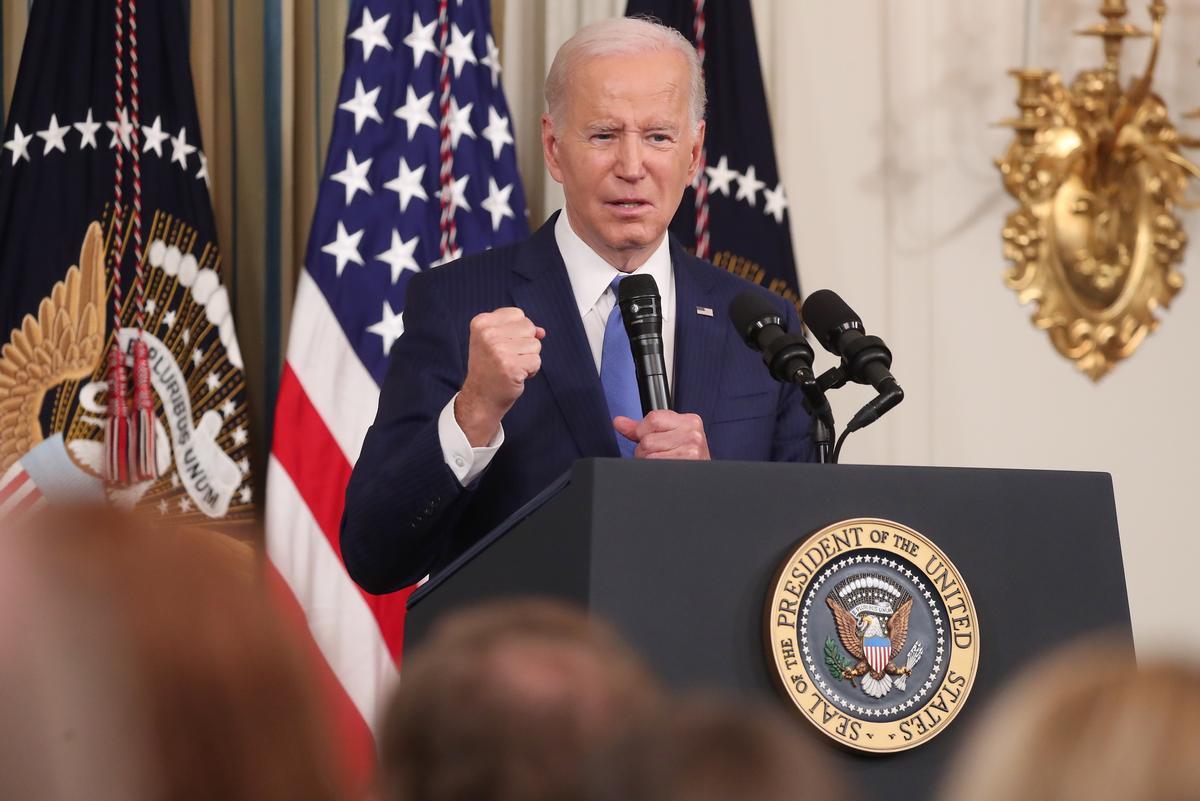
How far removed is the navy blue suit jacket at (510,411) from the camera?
2459mm

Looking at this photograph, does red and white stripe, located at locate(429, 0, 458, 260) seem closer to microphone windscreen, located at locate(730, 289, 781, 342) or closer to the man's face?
the man's face

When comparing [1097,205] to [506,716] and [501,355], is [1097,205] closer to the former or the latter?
[501,355]

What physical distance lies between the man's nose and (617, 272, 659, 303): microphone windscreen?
540 millimetres

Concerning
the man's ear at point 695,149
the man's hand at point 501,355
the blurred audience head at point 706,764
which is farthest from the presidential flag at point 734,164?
the blurred audience head at point 706,764

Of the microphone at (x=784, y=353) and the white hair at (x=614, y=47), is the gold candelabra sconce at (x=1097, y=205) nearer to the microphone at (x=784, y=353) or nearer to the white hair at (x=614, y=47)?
the white hair at (x=614, y=47)

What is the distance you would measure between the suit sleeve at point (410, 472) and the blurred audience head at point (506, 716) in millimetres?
1506

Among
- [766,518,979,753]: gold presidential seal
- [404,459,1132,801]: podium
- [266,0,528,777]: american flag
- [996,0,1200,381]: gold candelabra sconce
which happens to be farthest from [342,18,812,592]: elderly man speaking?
[996,0,1200,381]: gold candelabra sconce

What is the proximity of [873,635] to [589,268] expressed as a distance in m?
1.12

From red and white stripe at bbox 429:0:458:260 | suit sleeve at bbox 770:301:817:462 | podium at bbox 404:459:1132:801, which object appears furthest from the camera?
red and white stripe at bbox 429:0:458:260

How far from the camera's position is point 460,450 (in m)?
2.39

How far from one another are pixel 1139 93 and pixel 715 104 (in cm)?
159

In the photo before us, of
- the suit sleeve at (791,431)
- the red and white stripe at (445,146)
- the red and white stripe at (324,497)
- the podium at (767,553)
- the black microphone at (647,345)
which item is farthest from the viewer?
the red and white stripe at (445,146)

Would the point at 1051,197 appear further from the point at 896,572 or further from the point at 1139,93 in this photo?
the point at 896,572

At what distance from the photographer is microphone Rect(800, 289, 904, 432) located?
2.19 meters
